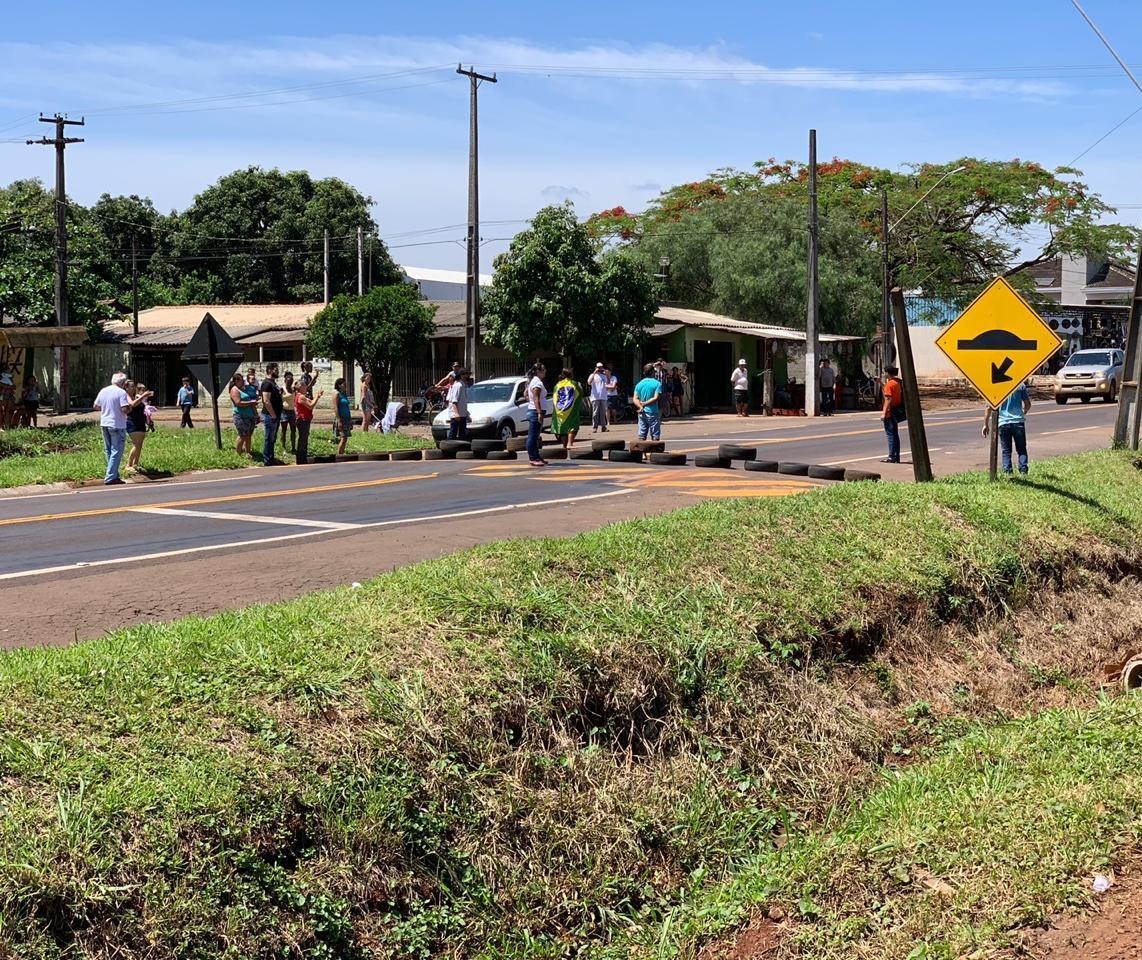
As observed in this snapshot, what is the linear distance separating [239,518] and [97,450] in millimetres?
11541

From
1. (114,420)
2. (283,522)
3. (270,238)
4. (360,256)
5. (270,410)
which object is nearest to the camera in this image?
(283,522)

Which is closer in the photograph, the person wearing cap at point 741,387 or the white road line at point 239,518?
Answer: the white road line at point 239,518

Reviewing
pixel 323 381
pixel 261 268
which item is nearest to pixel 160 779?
pixel 323 381

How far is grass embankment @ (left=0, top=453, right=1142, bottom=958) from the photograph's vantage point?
449cm

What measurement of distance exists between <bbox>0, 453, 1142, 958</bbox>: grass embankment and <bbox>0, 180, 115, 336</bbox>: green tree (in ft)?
131

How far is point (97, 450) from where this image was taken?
925 inches

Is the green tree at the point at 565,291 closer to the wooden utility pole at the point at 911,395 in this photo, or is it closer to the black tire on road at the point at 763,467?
the black tire on road at the point at 763,467

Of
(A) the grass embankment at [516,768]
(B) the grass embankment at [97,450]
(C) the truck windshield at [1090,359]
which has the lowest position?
(A) the grass embankment at [516,768]

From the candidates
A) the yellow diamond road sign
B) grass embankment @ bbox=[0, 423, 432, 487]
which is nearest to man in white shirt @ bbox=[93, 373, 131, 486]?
grass embankment @ bbox=[0, 423, 432, 487]

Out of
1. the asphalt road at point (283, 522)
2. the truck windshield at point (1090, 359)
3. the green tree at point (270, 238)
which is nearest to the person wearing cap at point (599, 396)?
the asphalt road at point (283, 522)

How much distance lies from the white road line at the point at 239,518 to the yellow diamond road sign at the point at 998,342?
621 centimetres

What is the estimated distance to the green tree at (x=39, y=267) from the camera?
141 ft

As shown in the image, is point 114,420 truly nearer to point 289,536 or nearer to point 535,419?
point 535,419

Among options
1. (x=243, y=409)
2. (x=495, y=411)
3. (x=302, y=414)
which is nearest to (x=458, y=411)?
(x=495, y=411)
